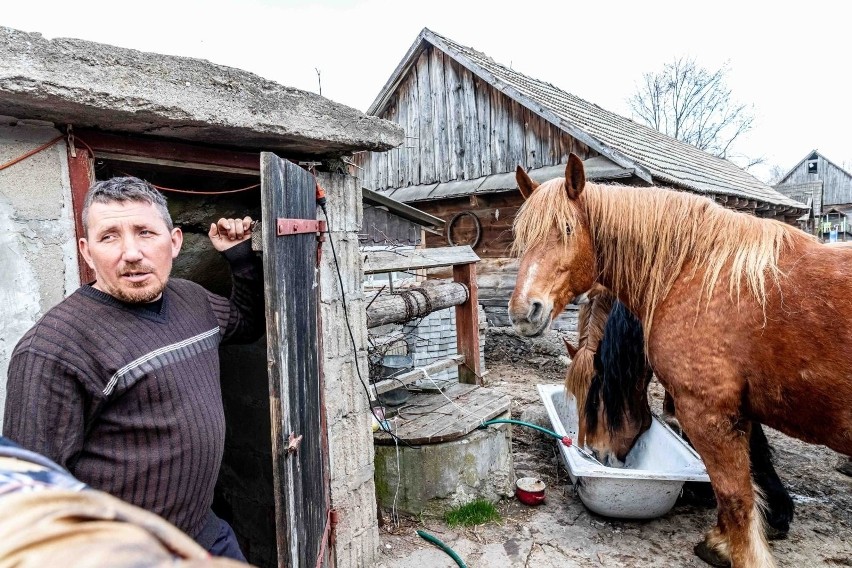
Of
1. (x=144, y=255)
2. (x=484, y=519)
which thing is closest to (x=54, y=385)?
(x=144, y=255)

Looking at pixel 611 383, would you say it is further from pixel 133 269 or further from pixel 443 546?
pixel 133 269

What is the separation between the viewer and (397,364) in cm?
429

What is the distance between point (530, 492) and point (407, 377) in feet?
4.39

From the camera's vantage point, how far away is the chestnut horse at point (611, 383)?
12.0 feet

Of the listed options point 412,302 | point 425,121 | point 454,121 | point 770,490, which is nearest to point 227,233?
point 412,302

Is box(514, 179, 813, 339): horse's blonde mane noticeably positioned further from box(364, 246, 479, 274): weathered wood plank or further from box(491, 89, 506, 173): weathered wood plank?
box(491, 89, 506, 173): weathered wood plank

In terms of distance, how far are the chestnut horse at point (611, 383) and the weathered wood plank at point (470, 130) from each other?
5.67 m

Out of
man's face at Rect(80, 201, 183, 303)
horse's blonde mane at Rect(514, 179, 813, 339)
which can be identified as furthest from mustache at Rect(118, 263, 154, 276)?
horse's blonde mane at Rect(514, 179, 813, 339)

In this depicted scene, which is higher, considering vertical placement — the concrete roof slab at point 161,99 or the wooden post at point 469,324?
the concrete roof slab at point 161,99

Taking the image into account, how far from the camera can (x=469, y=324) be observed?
4473 millimetres

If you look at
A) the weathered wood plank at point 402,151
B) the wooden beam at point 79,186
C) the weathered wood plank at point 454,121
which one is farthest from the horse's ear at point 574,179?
the weathered wood plank at point 402,151

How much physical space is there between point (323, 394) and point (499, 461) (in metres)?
1.94

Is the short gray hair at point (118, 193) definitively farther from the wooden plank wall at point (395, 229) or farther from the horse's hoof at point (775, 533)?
the wooden plank wall at point (395, 229)

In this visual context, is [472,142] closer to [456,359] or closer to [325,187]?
[456,359]
